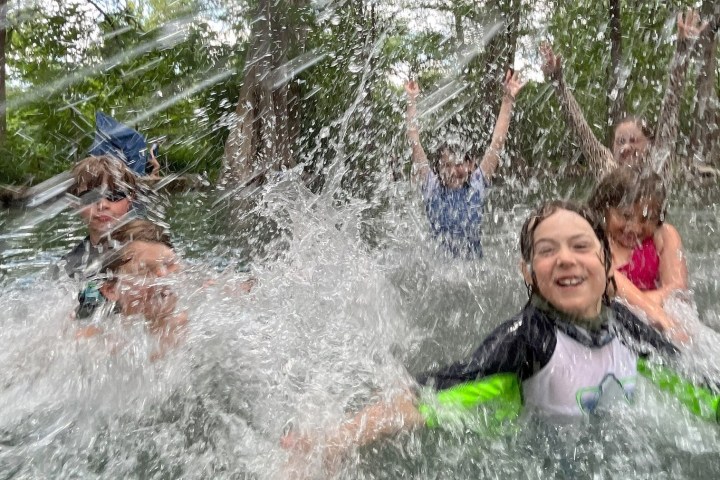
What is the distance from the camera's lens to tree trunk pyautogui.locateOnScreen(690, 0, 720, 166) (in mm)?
7281

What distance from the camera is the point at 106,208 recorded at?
2.68 meters

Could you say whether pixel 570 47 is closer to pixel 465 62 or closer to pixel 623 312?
pixel 465 62

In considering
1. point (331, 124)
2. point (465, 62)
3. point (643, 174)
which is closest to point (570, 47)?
point (465, 62)

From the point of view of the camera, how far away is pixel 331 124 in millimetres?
10539

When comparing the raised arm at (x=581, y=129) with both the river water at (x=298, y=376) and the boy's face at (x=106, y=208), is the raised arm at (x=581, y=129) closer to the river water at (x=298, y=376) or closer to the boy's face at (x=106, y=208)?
the river water at (x=298, y=376)

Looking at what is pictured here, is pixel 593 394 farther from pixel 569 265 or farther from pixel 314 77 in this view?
pixel 314 77

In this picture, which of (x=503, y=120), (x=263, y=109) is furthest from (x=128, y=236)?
(x=263, y=109)

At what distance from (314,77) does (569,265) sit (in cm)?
870

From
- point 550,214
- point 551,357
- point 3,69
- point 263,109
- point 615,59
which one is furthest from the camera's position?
point 615,59

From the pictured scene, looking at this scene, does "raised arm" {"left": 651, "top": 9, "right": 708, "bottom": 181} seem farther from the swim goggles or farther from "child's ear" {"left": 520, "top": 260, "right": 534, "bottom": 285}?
the swim goggles

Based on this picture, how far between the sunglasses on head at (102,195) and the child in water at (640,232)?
1941 millimetres

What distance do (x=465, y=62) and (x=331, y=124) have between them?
14.4 feet

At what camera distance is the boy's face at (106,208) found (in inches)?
105

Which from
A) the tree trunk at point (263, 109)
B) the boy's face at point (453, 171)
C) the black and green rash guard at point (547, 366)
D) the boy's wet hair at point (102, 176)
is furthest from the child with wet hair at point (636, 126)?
the tree trunk at point (263, 109)
